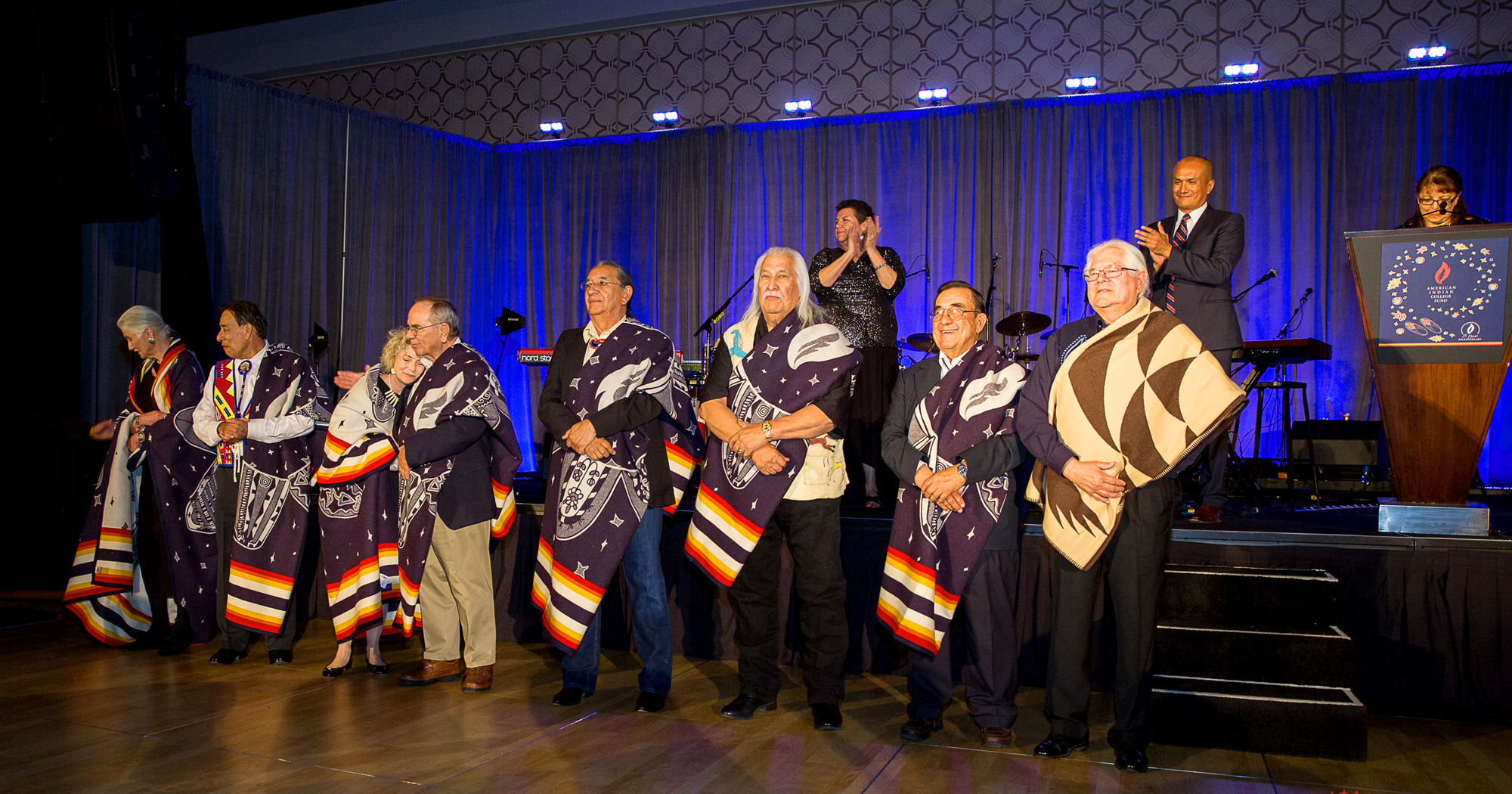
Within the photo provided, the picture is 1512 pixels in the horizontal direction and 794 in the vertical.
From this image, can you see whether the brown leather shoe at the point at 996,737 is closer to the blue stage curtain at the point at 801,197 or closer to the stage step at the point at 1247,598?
the stage step at the point at 1247,598

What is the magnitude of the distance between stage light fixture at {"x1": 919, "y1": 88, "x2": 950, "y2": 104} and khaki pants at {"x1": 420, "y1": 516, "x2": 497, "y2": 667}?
587cm

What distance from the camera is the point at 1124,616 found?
9.08 feet

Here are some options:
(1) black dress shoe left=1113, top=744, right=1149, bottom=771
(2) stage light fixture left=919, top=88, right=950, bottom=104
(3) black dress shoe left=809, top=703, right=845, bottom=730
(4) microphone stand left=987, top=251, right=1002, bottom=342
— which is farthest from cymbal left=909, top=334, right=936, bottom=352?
(1) black dress shoe left=1113, top=744, right=1149, bottom=771

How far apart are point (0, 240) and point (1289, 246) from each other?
8.52 metres

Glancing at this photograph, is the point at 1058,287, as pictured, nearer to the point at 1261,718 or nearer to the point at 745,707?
the point at 1261,718

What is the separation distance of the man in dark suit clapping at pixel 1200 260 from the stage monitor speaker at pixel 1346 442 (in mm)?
2470

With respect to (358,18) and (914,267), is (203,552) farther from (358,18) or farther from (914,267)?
(358,18)

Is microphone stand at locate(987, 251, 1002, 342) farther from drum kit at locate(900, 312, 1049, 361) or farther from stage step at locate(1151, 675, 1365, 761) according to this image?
stage step at locate(1151, 675, 1365, 761)

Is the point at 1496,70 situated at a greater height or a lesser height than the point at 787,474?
greater

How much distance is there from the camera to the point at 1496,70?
22.4ft

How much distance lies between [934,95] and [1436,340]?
537cm

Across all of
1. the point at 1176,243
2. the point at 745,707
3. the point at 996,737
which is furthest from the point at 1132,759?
the point at 1176,243

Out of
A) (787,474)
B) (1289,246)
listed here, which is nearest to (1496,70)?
(1289,246)

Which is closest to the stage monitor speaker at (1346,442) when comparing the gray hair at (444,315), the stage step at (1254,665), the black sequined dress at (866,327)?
the stage step at (1254,665)
